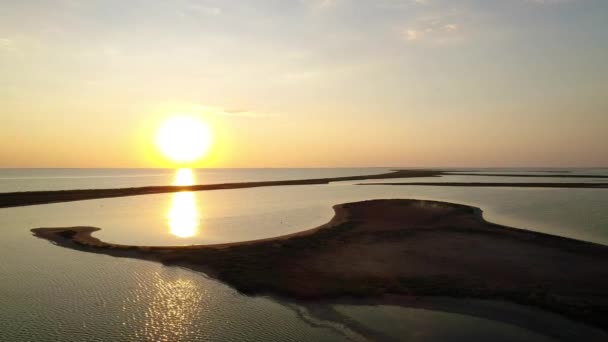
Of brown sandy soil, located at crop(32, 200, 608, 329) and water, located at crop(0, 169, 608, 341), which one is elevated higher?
brown sandy soil, located at crop(32, 200, 608, 329)

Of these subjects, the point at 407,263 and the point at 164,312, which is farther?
the point at 407,263

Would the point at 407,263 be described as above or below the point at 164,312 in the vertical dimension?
above

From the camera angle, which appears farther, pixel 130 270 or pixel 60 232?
pixel 60 232

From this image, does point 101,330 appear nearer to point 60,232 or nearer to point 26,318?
point 26,318

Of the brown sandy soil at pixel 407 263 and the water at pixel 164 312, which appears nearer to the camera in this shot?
the water at pixel 164 312

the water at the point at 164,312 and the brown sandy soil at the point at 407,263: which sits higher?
the brown sandy soil at the point at 407,263

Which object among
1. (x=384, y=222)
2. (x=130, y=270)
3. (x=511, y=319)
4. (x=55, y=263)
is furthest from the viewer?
(x=384, y=222)

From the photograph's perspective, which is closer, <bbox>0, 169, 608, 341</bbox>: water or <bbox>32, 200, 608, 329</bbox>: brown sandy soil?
<bbox>0, 169, 608, 341</bbox>: water

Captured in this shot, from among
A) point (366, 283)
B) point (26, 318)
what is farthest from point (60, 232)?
point (366, 283)
